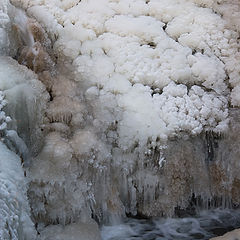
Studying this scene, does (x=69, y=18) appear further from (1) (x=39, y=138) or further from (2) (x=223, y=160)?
(2) (x=223, y=160)

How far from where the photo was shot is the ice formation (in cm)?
363

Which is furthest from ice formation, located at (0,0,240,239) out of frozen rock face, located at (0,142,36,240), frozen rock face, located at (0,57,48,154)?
frozen rock face, located at (0,142,36,240)

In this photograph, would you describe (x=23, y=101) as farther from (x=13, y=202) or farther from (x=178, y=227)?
(x=178, y=227)

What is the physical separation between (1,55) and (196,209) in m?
2.30

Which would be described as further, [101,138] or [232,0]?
[232,0]

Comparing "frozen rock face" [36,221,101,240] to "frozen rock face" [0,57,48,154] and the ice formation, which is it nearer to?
the ice formation

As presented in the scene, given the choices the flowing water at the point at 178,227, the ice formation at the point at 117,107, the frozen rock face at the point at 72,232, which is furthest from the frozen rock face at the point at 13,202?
the flowing water at the point at 178,227

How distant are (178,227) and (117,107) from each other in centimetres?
124

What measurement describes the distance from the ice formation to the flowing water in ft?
0.34

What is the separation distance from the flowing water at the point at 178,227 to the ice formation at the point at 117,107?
0.10 meters

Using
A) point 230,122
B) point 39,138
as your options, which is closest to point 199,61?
point 230,122

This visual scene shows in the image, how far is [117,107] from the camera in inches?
163

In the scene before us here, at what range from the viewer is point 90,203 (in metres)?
3.74

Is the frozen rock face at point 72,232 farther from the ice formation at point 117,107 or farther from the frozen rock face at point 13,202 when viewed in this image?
the frozen rock face at point 13,202
